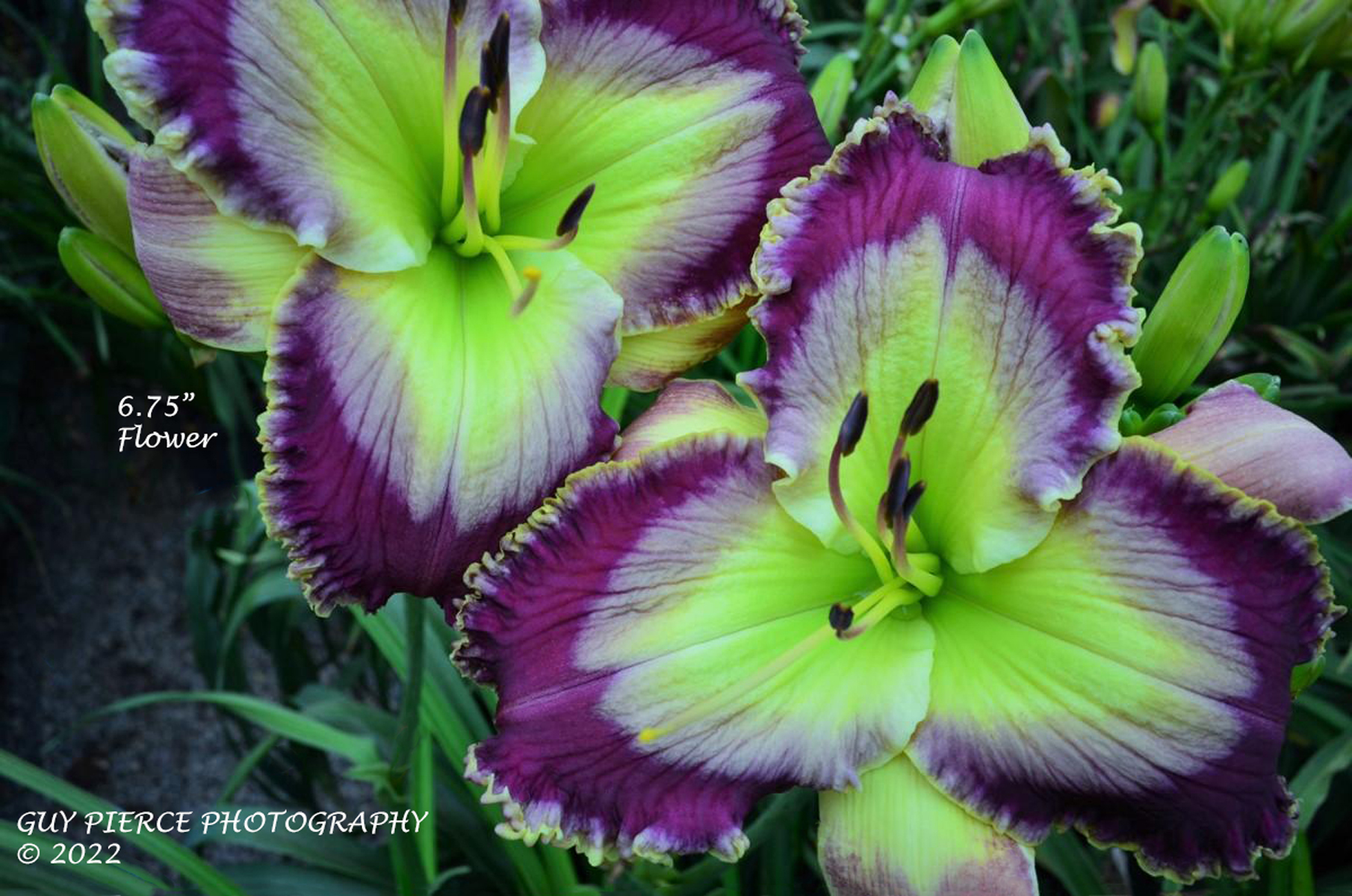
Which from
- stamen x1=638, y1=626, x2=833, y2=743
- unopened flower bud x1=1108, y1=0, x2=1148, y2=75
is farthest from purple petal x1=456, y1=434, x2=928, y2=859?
unopened flower bud x1=1108, y1=0, x2=1148, y2=75

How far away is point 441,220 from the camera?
0.75m

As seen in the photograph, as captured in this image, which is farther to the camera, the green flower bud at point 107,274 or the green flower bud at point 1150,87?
the green flower bud at point 1150,87

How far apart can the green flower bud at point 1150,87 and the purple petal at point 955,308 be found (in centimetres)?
68

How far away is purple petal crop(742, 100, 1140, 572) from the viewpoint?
0.64 metres

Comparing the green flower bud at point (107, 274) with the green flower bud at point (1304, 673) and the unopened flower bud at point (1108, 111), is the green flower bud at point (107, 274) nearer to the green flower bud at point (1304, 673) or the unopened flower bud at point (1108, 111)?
the green flower bud at point (1304, 673)

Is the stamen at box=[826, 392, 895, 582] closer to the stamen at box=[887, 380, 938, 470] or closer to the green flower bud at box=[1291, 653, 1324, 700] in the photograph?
the stamen at box=[887, 380, 938, 470]

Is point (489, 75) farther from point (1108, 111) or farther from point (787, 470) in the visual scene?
point (1108, 111)

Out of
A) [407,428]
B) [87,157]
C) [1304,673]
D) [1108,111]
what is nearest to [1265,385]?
[1304,673]

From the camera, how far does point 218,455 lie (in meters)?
1.93

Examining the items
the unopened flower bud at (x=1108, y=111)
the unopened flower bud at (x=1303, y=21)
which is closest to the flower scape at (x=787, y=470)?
the unopened flower bud at (x=1303, y=21)

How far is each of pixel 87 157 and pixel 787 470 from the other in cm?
47

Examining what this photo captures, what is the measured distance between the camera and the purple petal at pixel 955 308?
2.09 feet

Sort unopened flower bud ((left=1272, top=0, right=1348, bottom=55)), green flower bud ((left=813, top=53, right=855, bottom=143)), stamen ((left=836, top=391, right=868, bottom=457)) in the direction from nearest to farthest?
1. stamen ((left=836, top=391, right=868, bottom=457))
2. green flower bud ((left=813, top=53, right=855, bottom=143))
3. unopened flower bud ((left=1272, top=0, right=1348, bottom=55))

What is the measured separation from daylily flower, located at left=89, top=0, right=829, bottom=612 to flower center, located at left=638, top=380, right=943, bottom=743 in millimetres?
142
